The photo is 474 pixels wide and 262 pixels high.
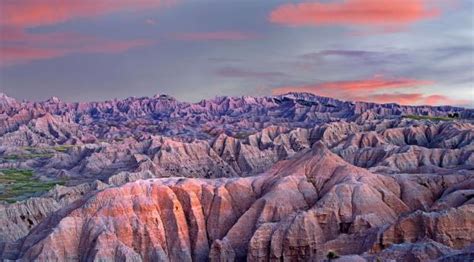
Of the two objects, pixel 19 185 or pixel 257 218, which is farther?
pixel 19 185

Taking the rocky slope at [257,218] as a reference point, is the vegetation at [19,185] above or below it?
below

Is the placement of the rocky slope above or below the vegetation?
above

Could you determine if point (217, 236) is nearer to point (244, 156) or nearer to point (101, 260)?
point (101, 260)

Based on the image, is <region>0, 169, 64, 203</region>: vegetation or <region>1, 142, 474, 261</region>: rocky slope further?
<region>0, 169, 64, 203</region>: vegetation

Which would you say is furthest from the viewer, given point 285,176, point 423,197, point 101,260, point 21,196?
point 21,196

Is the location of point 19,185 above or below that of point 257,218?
below

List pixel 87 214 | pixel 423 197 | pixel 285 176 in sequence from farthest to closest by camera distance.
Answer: pixel 285 176 → pixel 423 197 → pixel 87 214

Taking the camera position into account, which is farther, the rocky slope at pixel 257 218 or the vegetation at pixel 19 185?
the vegetation at pixel 19 185

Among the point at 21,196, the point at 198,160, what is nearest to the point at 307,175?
the point at 21,196
